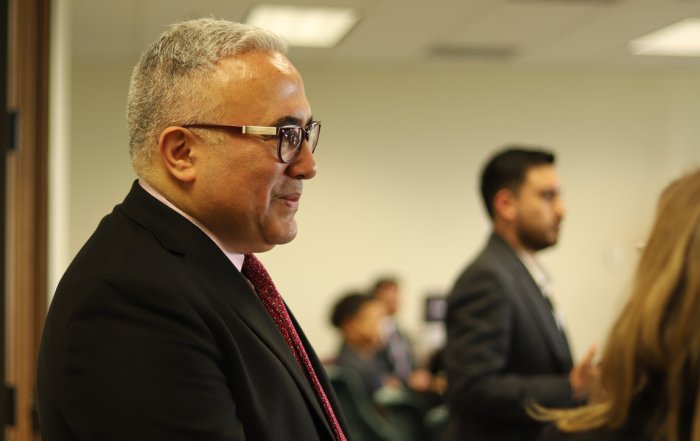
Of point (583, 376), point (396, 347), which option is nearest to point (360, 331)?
point (396, 347)

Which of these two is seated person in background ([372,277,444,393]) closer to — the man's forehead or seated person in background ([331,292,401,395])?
seated person in background ([331,292,401,395])

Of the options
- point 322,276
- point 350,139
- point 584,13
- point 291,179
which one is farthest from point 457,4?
point 291,179

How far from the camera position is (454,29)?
5344 mm

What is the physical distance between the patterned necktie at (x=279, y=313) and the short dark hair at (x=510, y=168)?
1.49 meters

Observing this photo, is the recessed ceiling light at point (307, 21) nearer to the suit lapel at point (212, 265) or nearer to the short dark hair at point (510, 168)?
the short dark hair at point (510, 168)

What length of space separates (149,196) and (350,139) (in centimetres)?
563

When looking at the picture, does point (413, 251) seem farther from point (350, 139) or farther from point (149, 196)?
point (149, 196)

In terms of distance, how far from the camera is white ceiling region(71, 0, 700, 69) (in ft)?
15.8

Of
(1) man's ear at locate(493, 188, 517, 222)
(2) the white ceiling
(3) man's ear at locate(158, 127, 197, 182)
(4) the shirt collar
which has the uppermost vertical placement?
(2) the white ceiling

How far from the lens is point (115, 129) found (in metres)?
6.41

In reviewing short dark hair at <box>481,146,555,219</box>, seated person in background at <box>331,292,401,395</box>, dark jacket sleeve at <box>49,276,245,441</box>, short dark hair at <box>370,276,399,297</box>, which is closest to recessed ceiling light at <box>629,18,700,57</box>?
short dark hair at <box>370,276,399,297</box>

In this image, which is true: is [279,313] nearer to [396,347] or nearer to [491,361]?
[491,361]

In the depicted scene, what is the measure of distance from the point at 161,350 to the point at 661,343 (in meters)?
0.57

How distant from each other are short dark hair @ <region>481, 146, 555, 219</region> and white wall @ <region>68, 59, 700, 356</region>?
151 inches
